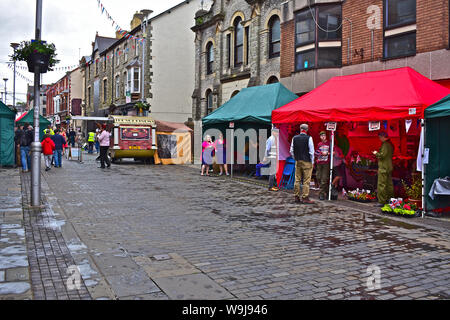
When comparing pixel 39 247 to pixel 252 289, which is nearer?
pixel 252 289

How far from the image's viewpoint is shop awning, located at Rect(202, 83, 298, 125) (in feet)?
45.9

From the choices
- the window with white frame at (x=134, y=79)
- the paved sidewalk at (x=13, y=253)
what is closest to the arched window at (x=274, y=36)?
the paved sidewalk at (x=13, y=253)

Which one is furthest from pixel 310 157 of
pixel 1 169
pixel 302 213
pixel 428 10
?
pixel 1 169

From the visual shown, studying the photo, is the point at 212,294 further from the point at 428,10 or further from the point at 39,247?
the point at 428,10

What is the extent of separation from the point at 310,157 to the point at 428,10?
5.97 metres

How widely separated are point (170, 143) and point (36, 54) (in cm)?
1409

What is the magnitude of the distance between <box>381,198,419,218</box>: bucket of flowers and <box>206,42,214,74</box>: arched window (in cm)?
1670

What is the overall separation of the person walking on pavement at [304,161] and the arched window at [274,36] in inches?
355

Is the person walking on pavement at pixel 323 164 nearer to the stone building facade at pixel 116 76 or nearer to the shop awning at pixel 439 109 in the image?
the shop awning at pixel 439 109

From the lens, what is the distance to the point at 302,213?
8.92 m

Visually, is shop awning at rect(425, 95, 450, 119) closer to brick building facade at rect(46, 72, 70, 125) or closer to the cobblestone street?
the cobblestone street

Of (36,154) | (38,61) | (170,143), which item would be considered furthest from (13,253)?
(170,143)

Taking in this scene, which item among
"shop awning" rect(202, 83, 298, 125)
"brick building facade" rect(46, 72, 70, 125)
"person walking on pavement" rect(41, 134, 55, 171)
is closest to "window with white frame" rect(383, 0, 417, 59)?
"shop awning" rect(202, 83, 298, 125)

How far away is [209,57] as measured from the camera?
24328 mm
